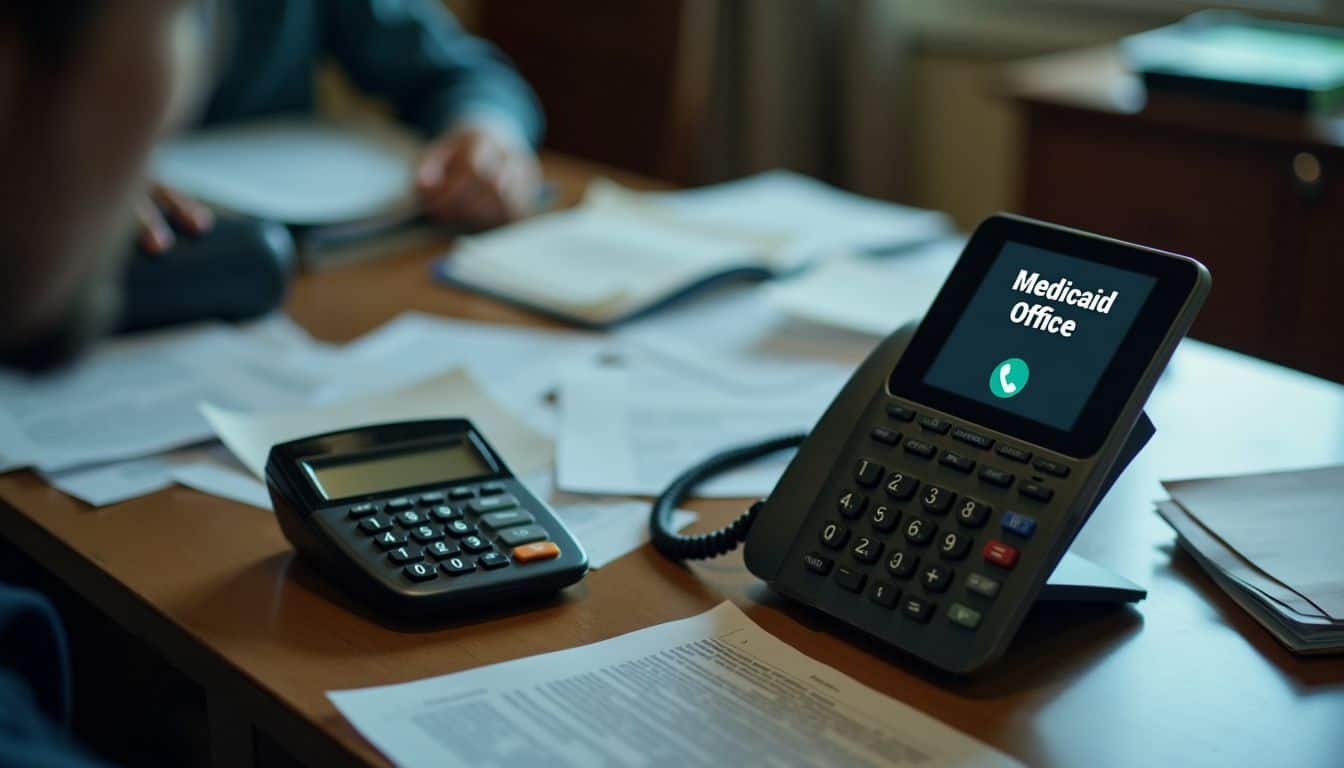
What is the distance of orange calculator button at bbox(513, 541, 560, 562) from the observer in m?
0.81

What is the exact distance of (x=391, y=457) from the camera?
887 millimetres

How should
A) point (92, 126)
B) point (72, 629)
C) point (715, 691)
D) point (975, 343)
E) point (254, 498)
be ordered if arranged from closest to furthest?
point (92, 126) < point (715, 691) < point (975, 343) < point (254, 498) < point (72, 629)

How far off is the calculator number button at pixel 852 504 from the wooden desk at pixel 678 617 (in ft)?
0.21

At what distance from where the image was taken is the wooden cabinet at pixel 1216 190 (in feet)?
5.98

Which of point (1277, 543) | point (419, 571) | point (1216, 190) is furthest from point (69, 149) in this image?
point (1216, 190)

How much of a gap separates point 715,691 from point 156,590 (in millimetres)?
338

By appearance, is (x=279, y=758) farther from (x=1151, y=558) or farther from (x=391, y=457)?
(x=1151, y=558)

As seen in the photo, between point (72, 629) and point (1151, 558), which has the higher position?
point (1151, 558)

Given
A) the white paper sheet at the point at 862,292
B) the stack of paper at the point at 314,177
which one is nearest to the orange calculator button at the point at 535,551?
the white paper sheet at the point at 862,292

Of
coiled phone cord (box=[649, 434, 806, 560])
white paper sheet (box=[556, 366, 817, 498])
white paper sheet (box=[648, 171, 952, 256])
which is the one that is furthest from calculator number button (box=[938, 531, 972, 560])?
white paper sheet (box=[648, 171, 952, 256])

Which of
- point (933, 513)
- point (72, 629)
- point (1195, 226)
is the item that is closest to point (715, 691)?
point (933, 513)

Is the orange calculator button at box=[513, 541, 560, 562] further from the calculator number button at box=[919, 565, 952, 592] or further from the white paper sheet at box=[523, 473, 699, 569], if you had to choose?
the calculator number button at box=[919, 565, 952, 592]

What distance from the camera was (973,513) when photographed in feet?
2.47

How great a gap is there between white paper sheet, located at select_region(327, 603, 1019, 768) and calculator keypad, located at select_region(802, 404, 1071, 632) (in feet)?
0.18
